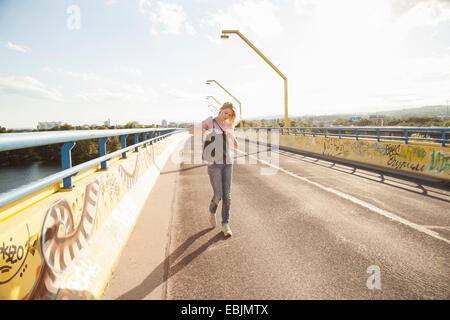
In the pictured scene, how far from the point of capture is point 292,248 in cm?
385

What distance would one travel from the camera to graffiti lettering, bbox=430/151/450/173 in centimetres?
855

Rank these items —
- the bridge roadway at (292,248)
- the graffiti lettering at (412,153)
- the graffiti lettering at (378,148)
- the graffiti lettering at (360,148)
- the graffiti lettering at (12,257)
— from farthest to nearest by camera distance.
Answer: the graffiti lettering at (360,148) < the graffiti lettering at (378,148) < the graffiti lettering at (412,153) < the bridge roadway at (292,248) < the graffiti lettering at (12,257)

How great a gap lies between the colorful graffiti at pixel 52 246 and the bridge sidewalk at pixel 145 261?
34cm

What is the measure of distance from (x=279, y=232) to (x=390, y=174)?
727cm

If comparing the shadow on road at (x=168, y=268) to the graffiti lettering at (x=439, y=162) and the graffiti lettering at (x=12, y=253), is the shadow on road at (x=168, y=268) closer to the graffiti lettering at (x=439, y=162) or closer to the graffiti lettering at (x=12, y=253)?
the graffiti lettering at (x=12, y=253)


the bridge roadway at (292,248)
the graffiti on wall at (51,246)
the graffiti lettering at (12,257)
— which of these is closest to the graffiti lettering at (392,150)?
the bridge roadway at (292,248)

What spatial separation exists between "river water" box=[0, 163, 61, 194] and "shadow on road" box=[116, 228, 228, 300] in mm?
68532

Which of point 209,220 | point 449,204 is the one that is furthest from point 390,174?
point 209,220

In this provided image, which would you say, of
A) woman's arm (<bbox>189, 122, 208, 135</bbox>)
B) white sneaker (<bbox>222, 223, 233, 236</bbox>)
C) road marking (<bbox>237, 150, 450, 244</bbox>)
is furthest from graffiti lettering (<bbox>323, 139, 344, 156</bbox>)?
woman's arm (<bbox>189, 122, 208, 135</bbox>)

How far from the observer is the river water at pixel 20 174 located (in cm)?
6504

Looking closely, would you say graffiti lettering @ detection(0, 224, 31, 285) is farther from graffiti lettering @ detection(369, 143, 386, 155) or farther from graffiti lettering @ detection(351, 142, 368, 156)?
graffiti lettering @ detection(351, 142, 368, 156)

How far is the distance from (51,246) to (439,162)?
34.9 feet

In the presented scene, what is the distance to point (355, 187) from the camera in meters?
7.61

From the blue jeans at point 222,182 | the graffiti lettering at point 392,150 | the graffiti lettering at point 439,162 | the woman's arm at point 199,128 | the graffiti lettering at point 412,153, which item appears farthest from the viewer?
the graffiti lettering at point 392,150
